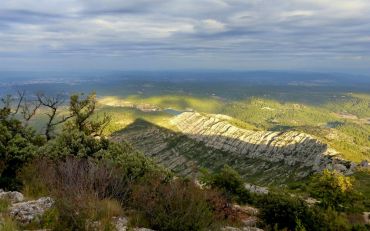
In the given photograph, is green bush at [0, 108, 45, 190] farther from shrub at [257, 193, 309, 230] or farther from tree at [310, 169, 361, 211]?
tree at [310, 169, 361, 211]

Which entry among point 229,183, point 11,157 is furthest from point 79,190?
point 229,183

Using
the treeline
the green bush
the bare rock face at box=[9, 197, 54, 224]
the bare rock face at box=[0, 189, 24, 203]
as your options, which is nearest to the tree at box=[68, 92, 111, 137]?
the treeline

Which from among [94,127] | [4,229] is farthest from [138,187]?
[94,127]

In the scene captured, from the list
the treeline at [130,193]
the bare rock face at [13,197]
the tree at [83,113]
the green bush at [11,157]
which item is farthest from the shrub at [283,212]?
the tree at [83,113]

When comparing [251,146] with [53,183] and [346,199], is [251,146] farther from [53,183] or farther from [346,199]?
[53,183]

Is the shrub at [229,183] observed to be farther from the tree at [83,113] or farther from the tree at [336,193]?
the tree at [83,113]
